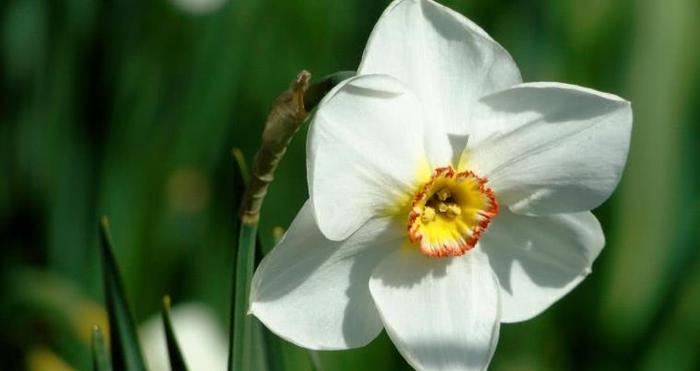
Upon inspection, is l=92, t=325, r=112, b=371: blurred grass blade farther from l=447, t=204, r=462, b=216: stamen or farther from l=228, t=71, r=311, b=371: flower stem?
l=447, t=204, r=462, b=216: stamen

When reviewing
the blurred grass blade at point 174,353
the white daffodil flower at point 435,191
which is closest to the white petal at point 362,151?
the white daffodil flower at point 435,191

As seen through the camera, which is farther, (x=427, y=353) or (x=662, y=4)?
(x=662, y=4)

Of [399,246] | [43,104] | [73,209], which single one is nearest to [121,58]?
[43,104]

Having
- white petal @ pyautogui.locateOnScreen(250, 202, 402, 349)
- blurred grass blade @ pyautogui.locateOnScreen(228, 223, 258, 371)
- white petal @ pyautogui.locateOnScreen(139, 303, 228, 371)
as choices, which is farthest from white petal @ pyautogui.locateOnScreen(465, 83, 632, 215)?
white petal @ pyautogui.locateOnScreen(139, 303, 228, 371)

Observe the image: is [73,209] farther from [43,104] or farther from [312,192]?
[312,192]

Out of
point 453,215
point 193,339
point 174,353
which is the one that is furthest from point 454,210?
point 193,339

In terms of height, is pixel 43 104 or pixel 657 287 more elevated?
pixel 43 104
